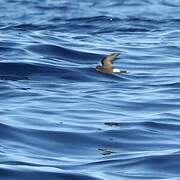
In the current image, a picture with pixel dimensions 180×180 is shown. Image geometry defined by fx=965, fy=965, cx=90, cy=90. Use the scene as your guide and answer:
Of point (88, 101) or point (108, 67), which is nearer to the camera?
point (88, 101)

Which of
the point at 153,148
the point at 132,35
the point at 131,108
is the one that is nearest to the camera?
the point at 153,148

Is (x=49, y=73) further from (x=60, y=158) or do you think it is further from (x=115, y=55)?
(x=60, y=158)

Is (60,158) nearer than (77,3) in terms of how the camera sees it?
Yes

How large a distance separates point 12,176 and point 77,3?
968 inches

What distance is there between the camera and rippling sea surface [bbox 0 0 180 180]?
10.1 m

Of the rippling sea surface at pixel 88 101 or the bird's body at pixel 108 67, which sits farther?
the bird's body at pixel 108 67

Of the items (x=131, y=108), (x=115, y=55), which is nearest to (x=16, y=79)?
(x=115, y=55)

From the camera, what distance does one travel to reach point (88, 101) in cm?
1454

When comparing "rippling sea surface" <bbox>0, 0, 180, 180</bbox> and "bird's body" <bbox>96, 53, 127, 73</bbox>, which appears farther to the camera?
"bird's body" <bbox>96, 53, 127, 73</bbox>

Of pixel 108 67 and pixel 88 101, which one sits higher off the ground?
pixel 108 67

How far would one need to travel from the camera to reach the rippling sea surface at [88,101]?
1006 centimetres

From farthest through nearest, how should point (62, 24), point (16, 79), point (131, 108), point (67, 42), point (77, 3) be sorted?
point (77, 3), point (62, 24), point (67, 42), point (16, 79), point (131, 108)

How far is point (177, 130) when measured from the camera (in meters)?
12.3

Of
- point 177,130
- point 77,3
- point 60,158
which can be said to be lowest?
point 60,158
